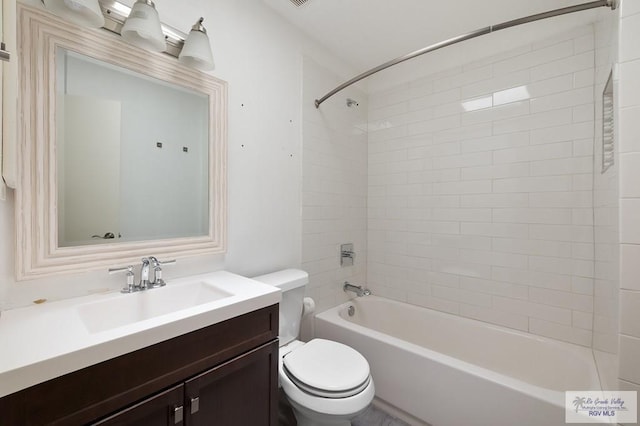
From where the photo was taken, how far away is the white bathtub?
1.27m

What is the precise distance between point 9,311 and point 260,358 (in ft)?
2.88

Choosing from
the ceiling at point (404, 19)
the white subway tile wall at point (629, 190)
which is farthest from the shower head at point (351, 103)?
the white subway tile wall at point (629, 190)

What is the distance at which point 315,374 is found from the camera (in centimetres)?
131

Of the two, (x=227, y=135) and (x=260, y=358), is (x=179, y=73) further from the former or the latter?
(x=260, y=358)

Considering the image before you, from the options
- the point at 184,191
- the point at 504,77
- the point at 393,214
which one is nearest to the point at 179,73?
the point at 184,191

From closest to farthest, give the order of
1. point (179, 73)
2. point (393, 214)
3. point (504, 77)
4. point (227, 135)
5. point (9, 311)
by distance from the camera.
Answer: point (9, 311)
point (179, 73)
point (227, 135)
point (504, 77)
point (393, 214)

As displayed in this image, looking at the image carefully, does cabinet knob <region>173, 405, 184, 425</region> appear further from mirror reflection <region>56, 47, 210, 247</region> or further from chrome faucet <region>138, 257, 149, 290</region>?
mirror reflection <region>56, 47, 210, 247</region>

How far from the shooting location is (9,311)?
3.00 feet

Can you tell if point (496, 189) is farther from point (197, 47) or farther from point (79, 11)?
point (79, 11)

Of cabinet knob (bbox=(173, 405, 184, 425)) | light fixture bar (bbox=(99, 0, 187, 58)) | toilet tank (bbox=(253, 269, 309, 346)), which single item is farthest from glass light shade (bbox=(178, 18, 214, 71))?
cabinet knob (bbox=(173, 405, 184, 425))

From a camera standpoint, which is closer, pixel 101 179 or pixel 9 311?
pixel 9 311

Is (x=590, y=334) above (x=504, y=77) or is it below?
below

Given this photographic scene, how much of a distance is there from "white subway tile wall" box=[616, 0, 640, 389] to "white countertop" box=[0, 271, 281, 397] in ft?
4.58

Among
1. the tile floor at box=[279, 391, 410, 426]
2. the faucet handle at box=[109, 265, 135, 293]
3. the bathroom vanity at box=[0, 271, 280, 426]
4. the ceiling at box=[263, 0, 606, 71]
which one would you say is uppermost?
the ceiling at box=[263, 0, 606, 71]
